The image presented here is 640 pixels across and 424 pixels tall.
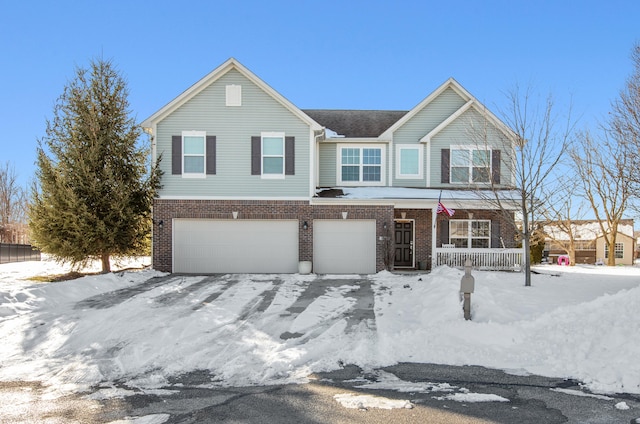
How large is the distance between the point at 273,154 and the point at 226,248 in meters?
4.15

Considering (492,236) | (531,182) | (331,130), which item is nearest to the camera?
(531,182)

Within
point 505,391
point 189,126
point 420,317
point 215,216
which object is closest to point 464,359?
point 505,391

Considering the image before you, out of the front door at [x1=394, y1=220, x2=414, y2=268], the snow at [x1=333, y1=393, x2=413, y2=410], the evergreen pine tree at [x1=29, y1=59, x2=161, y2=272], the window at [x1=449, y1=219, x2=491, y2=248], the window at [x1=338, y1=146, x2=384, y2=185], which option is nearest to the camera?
the snow at [x1=333, y1=393, x2=413, y2=410]

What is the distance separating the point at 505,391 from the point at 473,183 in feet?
48.9

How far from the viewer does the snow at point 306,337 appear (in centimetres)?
623

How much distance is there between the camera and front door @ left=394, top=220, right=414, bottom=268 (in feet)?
68.3

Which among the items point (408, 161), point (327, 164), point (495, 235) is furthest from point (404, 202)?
point (495, 235)

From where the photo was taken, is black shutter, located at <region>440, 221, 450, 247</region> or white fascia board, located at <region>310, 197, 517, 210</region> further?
black shutter, located at <region>440, 221, 450, 247</region>

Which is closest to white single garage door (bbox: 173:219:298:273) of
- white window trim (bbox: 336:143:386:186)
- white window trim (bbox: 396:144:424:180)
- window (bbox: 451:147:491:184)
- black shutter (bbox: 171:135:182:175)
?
black shutter (bbox: 171:135:182:175)

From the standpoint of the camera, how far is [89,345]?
26.3ft

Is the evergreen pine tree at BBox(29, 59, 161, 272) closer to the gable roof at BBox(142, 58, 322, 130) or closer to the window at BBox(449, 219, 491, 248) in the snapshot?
the gable roof at BBox(142, 58, 322, 130)

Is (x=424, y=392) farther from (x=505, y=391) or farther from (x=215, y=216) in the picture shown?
(x=215, y=216)

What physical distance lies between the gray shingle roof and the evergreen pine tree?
837 cm

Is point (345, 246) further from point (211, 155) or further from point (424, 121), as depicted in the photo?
point (424, 121)
